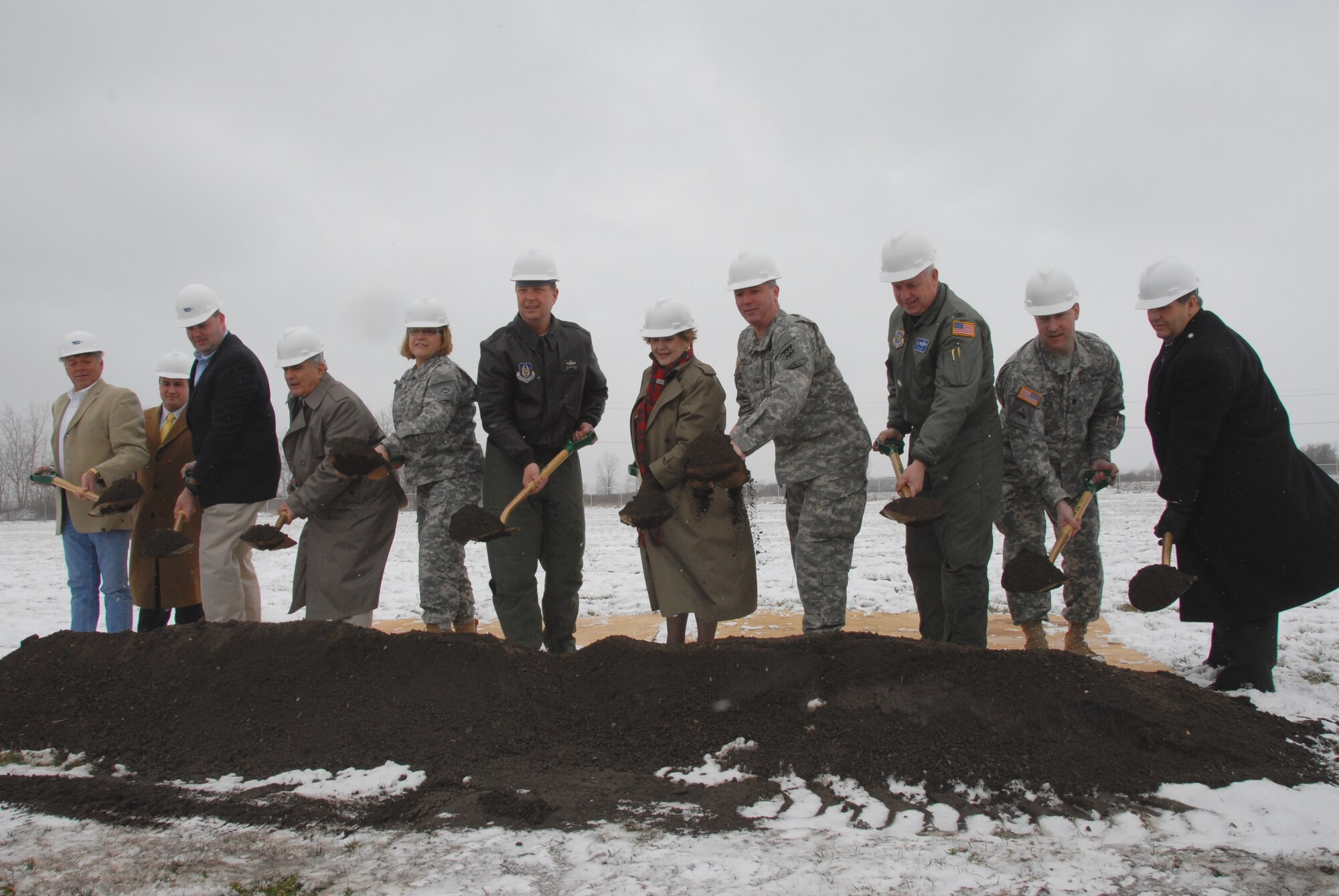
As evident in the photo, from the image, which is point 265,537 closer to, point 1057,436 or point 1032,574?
point 1032,574

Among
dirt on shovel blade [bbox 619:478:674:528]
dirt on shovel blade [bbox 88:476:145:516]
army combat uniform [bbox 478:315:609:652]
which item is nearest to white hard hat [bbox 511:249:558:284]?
army combat uniform [bbox 478:315:609:652]

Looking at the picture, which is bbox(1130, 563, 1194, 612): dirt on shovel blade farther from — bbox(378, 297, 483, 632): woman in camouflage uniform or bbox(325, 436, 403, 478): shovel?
bbox(325, 436, 403, 478): shovel

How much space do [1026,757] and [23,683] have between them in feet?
12.4

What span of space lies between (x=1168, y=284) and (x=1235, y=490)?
875 mm

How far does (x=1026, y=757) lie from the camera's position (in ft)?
8.82

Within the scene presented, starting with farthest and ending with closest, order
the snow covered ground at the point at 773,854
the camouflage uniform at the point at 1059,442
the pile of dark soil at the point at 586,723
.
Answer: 1. the camouflage uniform at the point at 1059,442
2. the pile of dark soil at the point at 586,723
3. the snow covered ground at the point at 773,854

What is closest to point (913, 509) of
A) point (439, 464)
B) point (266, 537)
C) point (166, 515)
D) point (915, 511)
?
point (915, 511)

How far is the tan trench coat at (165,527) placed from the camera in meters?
5.04

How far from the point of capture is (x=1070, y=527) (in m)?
4.07

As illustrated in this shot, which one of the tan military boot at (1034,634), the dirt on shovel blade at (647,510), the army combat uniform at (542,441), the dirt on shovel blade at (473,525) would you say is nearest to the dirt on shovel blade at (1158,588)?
the tan military boot at (1034,634)

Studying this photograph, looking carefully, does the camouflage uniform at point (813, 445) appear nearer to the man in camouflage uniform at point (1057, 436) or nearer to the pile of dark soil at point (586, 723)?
the pile of dark soil at point (586, 723)

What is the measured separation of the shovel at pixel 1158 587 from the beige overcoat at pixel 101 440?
5.00 metres

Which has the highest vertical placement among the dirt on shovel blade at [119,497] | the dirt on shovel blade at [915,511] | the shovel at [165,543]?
the dirt on shovel blade at [119,497]

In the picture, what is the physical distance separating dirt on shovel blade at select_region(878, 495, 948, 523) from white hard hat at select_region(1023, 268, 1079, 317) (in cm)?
133
